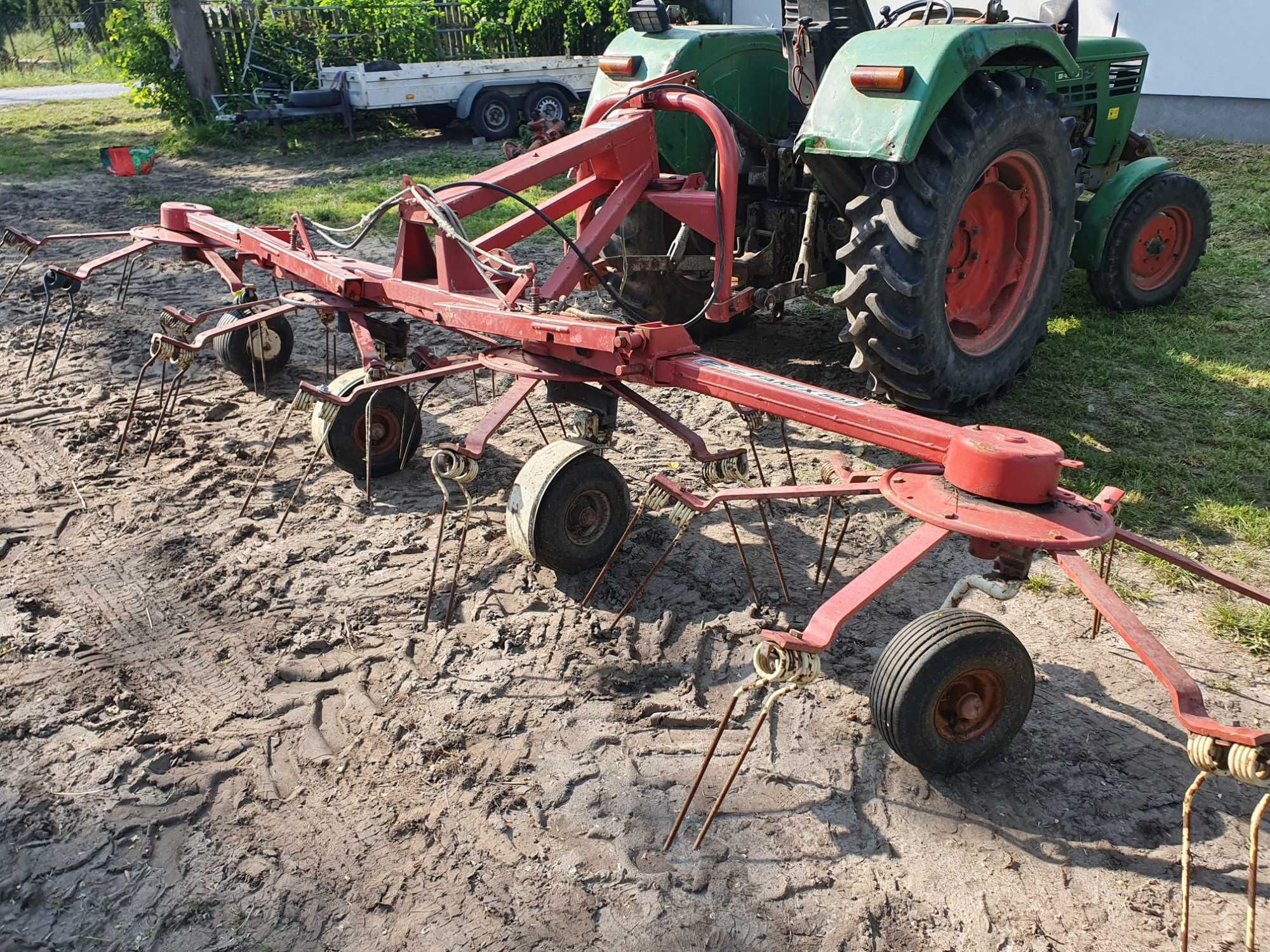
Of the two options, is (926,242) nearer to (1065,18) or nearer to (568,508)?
(568,508)

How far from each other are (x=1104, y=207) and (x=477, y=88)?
8.12m

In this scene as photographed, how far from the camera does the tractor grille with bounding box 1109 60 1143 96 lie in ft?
18.0

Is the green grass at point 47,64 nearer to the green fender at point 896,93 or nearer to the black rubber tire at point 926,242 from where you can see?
the green fender at point 896,93

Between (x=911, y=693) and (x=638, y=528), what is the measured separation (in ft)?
4.78

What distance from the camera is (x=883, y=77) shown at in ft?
Answer: 11.1

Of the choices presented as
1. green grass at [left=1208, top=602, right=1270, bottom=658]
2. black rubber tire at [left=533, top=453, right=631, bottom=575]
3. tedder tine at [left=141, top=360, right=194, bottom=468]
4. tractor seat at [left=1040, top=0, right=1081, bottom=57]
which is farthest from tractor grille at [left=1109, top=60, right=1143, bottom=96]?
tedder tine at [left=141, top=360, right=194, bottom=468]

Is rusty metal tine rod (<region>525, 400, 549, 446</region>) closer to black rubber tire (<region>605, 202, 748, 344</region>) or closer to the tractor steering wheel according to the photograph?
black rubber tire (<region>605, 202, 748, 344</region>)

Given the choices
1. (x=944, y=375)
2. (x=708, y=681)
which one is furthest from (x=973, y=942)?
(x=944, y=375)

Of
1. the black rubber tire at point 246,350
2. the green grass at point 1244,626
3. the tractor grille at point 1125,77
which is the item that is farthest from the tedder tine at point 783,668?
the tractor grille at point 1125,77

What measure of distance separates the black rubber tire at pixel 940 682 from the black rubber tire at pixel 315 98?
10888 mm

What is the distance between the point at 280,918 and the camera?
2.02 m

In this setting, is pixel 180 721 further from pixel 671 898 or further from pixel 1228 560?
pixel 1228 560

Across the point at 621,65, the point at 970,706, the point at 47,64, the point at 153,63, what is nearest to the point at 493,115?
the point at 153,63

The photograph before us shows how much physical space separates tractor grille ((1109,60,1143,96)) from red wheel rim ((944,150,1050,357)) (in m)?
1.98
